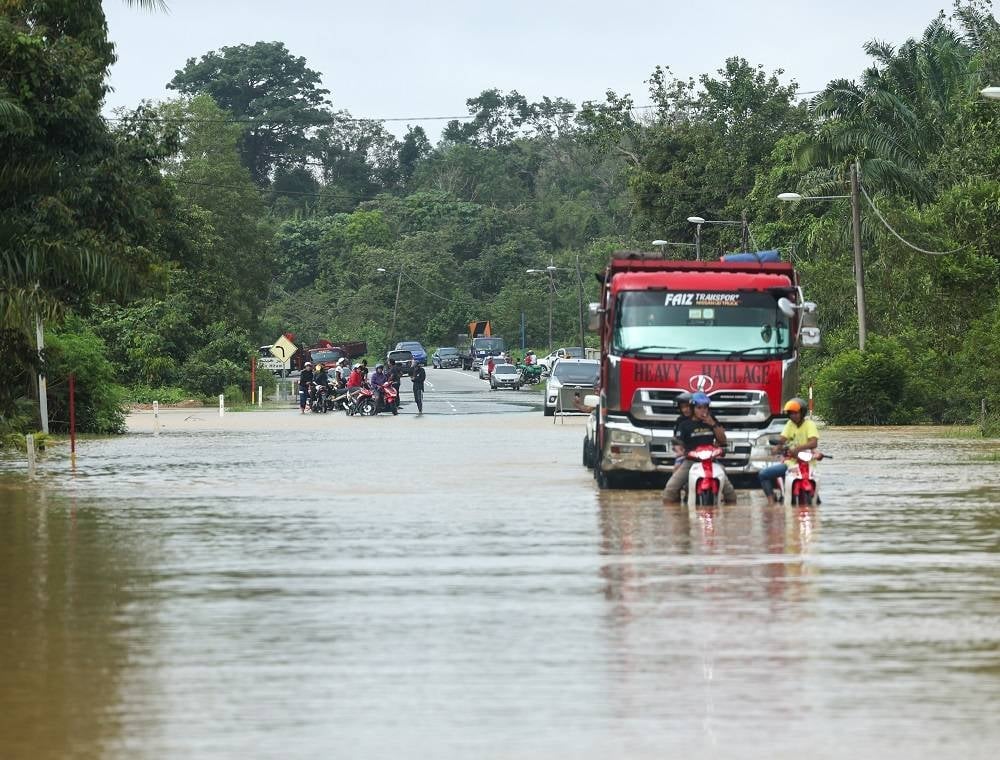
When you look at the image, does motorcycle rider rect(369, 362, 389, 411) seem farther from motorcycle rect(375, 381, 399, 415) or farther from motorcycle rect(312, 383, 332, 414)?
motorcycle rect(312, 383, 332, 414)

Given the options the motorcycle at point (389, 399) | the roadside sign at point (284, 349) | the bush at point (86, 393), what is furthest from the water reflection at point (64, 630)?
the roadside sign at point (284, 349)

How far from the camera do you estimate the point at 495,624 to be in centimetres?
1316

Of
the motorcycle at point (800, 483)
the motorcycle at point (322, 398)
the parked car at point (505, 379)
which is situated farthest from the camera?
the parked car at point (505, 379)

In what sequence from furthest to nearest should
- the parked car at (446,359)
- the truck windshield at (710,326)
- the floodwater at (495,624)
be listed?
1. the parked car at (446,359)
2. the truck windshield at (710,326)
3. the floodwater at (495,624)

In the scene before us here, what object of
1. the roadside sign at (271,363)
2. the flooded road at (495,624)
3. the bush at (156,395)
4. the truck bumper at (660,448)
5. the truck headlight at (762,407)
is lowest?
the flooded road at (495,624)

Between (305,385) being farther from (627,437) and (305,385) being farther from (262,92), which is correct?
(262,92)

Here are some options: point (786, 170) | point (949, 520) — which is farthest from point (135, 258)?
point (786, 170)

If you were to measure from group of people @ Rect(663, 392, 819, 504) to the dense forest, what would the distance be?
10.4 metres

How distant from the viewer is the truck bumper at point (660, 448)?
26.2 meters

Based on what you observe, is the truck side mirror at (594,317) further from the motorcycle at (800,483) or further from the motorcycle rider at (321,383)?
the motorcycle rider at (321,383)

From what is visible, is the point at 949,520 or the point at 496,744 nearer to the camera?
the point at 496,744

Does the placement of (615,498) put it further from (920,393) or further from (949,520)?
(920,393)

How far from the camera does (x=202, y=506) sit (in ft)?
81.0

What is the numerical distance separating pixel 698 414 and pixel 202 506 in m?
6.42
